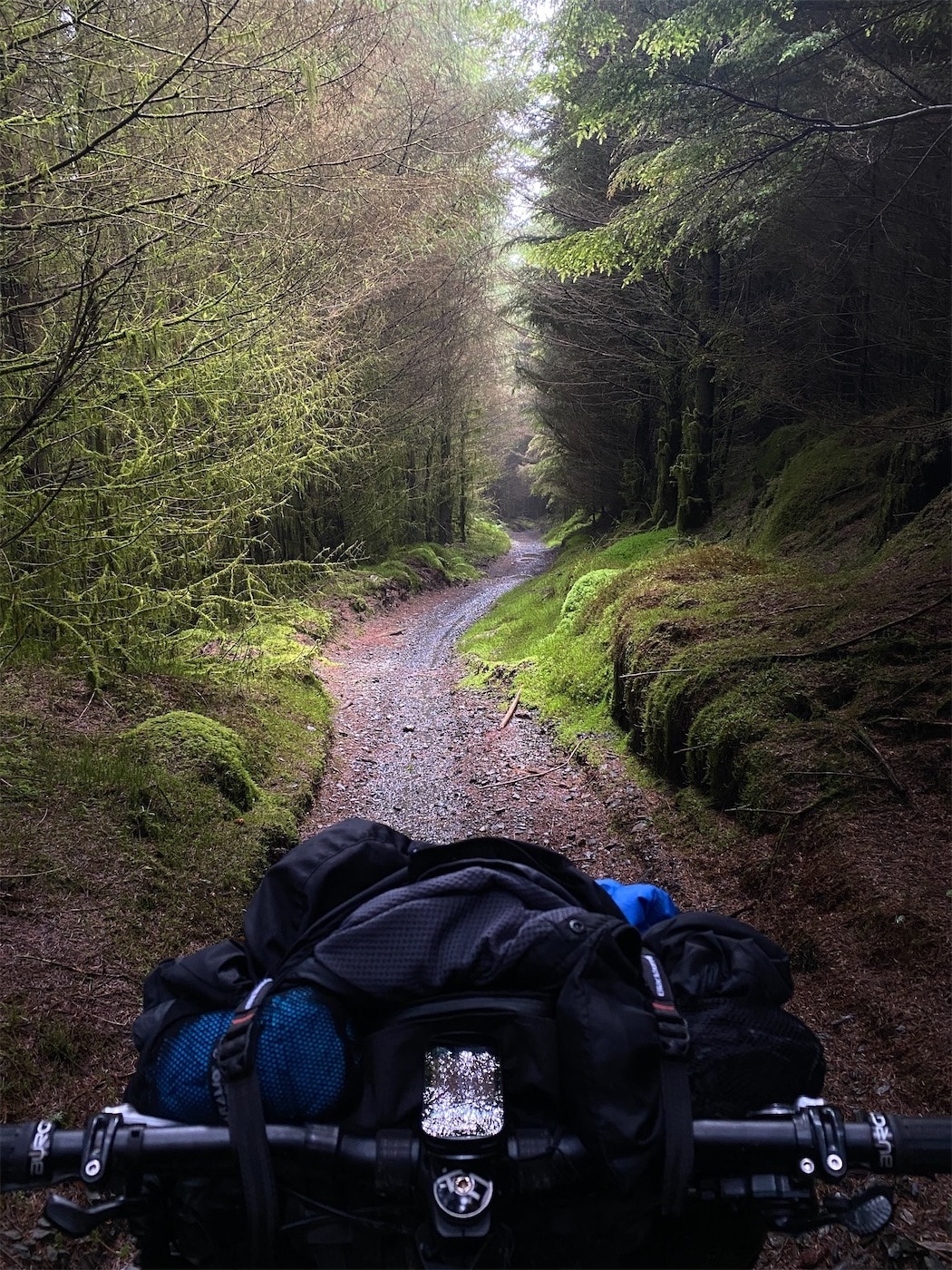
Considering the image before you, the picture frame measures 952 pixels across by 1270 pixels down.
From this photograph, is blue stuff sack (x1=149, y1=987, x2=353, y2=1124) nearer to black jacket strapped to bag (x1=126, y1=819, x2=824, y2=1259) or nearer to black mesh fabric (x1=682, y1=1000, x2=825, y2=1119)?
black jacket strapped to bag (x1=126, y1=819, x2=824, y2=1259)

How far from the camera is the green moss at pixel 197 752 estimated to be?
6.01 m

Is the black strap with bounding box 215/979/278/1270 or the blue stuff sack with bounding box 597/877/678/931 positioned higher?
the black strap with bounding box 215/979/278/1270

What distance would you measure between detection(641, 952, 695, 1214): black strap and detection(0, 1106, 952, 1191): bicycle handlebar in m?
0.06

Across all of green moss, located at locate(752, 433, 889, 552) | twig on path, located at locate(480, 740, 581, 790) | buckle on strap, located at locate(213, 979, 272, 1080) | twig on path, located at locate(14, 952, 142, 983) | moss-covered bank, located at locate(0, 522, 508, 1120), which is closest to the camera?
buckle on strap, located at locate(213, 979, 272, 1080)

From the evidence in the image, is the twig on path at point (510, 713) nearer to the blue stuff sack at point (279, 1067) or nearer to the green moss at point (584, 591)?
the green moss at point (584, 591)

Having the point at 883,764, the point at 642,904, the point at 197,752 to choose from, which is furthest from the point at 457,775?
the point at 642,904

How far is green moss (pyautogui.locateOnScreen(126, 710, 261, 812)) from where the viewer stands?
6.01 metres

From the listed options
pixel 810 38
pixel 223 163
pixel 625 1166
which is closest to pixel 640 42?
pixel 810 38

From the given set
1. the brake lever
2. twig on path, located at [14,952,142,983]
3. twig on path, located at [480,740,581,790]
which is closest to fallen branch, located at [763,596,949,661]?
twig on path, located at [480,740,581,790]

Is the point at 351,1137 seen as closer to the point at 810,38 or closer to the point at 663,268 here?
the point at 810,38

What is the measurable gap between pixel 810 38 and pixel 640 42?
1.19 meters

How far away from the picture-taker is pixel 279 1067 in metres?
1.65

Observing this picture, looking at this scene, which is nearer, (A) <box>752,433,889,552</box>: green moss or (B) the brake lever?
(B) the brake lever

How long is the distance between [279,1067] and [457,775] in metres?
6.09
